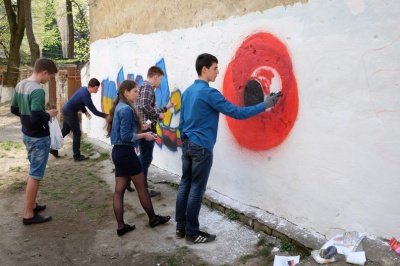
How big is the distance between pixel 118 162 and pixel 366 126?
2.44 metres

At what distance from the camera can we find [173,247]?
12.7 ft

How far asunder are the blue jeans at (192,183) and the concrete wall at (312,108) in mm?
787

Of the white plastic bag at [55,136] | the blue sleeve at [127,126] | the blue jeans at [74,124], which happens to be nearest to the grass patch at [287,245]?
the blue sleeve at [127,126]

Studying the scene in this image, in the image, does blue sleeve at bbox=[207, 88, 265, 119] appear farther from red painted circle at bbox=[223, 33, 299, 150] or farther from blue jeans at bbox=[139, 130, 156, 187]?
blue jeans at bbox=[139, 130, 156, 187]

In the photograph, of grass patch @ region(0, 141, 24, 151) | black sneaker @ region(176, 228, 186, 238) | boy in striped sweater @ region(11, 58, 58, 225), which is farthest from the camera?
grass patch @ region(0, 141, 24, 151)

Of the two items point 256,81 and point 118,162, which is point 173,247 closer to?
point 118,162

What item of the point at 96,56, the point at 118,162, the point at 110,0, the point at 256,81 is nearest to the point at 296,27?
the point at 256,81

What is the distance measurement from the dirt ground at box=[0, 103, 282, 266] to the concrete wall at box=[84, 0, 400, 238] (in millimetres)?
696

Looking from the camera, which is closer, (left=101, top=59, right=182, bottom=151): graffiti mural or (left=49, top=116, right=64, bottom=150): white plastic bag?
(left=49, top=116, right=64, bottom=150): white plastic bag

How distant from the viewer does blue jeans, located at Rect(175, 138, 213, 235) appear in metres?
3.68

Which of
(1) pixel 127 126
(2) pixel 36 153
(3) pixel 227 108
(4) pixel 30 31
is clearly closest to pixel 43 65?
(2) pixel 36 153

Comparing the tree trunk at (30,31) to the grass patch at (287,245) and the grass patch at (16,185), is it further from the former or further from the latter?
the grass patch at (287,245)

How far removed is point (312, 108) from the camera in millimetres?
3523

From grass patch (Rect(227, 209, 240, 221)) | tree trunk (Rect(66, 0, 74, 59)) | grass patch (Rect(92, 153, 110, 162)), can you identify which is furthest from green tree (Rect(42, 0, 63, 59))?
grass patch (Rect(227, 209, 240, 221))
